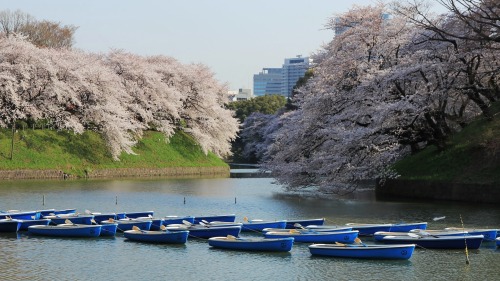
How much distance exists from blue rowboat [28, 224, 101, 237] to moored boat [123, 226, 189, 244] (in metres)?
1.54

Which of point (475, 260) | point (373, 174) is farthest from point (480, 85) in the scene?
point (475, 260)

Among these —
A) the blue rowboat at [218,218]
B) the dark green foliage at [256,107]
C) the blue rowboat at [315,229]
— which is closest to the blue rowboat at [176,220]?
the blue rowboat at [218,218]

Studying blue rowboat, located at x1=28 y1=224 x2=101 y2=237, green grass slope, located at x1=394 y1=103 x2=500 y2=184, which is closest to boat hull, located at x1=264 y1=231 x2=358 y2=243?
blue rowboat, located at x1=28 y1=224 x2=101 y2=237

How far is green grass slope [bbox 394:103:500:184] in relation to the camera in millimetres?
35969

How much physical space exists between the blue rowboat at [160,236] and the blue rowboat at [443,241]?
22.8 ft

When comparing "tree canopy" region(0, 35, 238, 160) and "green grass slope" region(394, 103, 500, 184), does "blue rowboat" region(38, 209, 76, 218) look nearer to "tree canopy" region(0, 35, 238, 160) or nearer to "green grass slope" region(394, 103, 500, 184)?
"green grass slope" region(394, 103, 500, 184)

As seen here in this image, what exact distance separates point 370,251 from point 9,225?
1355 centimetres

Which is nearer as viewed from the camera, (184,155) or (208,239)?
(208,239)

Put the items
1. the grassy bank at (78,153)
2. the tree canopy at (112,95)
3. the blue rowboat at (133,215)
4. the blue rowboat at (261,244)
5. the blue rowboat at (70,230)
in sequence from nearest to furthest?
the blue rowboat at (261,244) < the blue rowboat at (70,230) < the blue rowboat at (133,215) < the grassy bank at (78,153) < the tree canopy at (112,95)

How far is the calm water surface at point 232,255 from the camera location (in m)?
20.1

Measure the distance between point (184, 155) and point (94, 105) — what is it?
11797mm

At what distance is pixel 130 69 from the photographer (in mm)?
70875

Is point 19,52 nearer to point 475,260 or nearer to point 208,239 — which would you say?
point 208,239

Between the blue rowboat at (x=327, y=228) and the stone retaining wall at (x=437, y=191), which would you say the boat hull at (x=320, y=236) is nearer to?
the blue rowboat at (x=327, y=228)
